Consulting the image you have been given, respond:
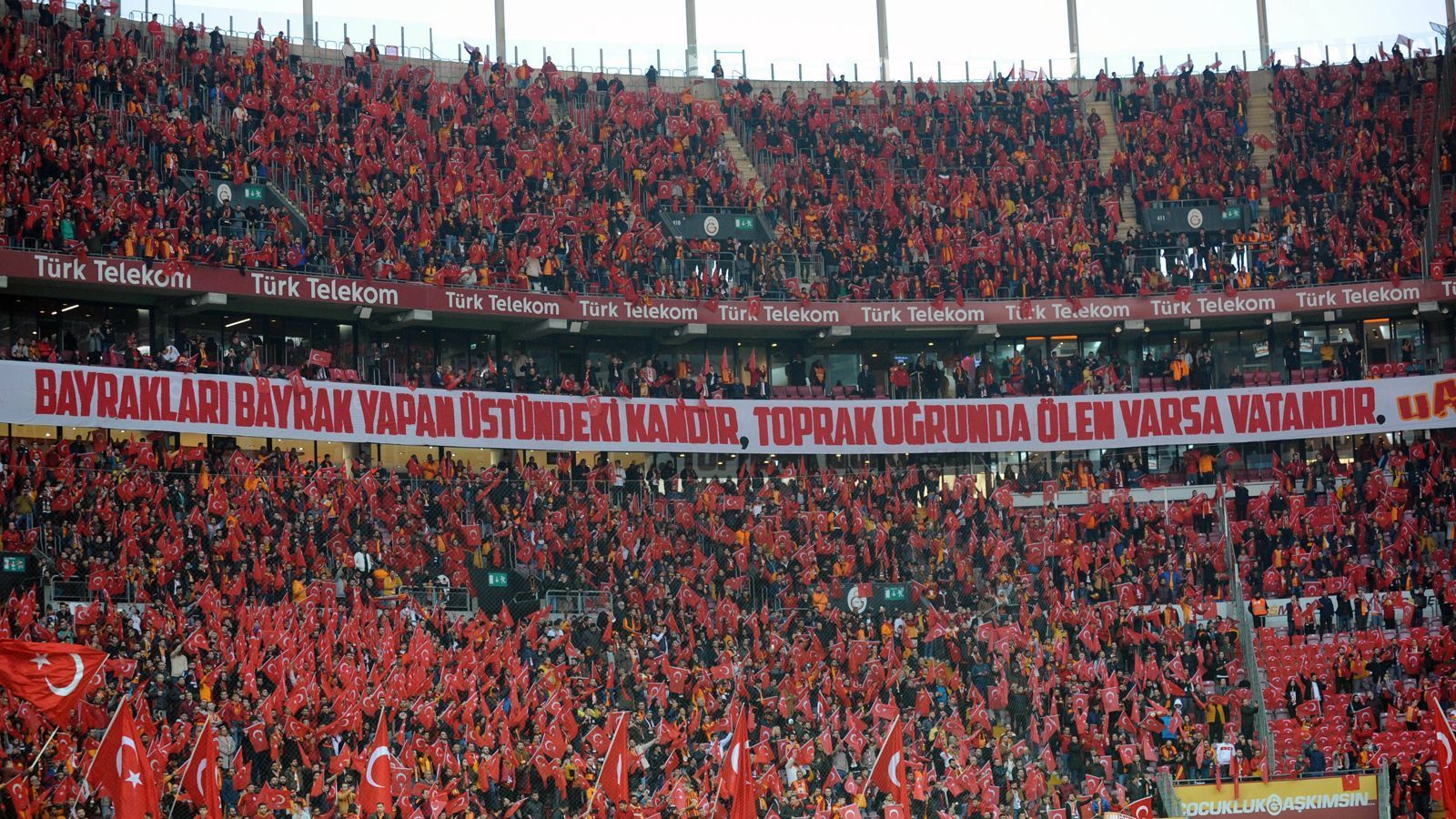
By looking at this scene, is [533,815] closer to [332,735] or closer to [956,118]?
[332,735]

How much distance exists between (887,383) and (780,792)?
15893mm

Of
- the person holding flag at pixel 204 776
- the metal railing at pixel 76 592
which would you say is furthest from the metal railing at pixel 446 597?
the person holding flag at pixel 204 776

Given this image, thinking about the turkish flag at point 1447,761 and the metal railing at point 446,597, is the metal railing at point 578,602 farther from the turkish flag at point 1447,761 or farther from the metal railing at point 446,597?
the turkish flag at point 1447,761

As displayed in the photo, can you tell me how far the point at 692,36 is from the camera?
47406 millimetres

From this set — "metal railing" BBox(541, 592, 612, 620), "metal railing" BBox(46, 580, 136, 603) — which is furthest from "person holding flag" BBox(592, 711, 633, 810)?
"metal railing" BBox(46, 580, 136, 603)

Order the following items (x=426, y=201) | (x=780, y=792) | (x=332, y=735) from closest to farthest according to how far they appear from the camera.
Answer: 1. (x=332, y=735)
2. (x=780, y=792)
3. (x=426, y=201)

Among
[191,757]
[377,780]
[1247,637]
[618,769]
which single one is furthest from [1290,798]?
[191,757]

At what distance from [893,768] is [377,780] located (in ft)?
26.0

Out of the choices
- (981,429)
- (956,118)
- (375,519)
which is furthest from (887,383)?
(375,519)

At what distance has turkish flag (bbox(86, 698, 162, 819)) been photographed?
848 inches

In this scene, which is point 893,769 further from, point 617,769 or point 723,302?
point 723,302

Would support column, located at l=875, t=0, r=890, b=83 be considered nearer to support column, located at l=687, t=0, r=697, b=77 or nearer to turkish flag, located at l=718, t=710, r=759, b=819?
support column, located at l=687, t=0, r=697, b=77

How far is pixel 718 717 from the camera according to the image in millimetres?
30328

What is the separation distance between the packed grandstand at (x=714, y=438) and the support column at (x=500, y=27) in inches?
99.1
